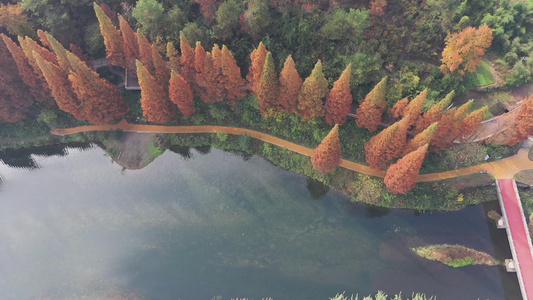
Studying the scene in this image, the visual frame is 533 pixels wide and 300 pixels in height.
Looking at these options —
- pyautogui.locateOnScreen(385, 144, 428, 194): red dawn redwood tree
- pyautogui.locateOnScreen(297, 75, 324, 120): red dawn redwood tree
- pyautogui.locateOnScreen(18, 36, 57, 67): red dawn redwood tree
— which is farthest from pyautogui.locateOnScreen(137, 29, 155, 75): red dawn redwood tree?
pyautogui.locateOnScreen(385, 144, 428, 194): red dawn redwood tree

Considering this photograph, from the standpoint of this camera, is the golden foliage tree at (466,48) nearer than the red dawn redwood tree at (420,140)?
No

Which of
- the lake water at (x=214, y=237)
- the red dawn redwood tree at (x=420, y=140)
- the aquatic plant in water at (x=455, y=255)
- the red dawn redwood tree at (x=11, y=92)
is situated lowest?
the aquatic plant in water at (x=455, y=255)

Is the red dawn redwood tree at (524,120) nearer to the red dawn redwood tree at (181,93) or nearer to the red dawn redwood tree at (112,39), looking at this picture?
the red dawn redwood tree at (181,93)

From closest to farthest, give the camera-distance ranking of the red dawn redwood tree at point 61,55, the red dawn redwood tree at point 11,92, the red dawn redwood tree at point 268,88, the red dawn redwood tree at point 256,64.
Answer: the red dawn redwood tree at point 268,88, the red dawn redwood tree at point 256,64, the red dawn redwood tree at point 61,55, the red dawn redwood tree at point 11,92

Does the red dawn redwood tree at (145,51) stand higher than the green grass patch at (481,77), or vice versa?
the red dawn redwood tree at (145,51)

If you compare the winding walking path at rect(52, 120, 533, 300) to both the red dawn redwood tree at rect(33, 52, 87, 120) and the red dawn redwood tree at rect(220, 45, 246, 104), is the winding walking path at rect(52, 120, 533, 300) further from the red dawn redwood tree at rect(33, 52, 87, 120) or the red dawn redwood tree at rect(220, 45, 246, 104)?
the red dawn redwood tree at rect(33, 52, 87, 120)

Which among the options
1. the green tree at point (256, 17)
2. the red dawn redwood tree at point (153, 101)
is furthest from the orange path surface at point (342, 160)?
the green tree at point (256, 17)
